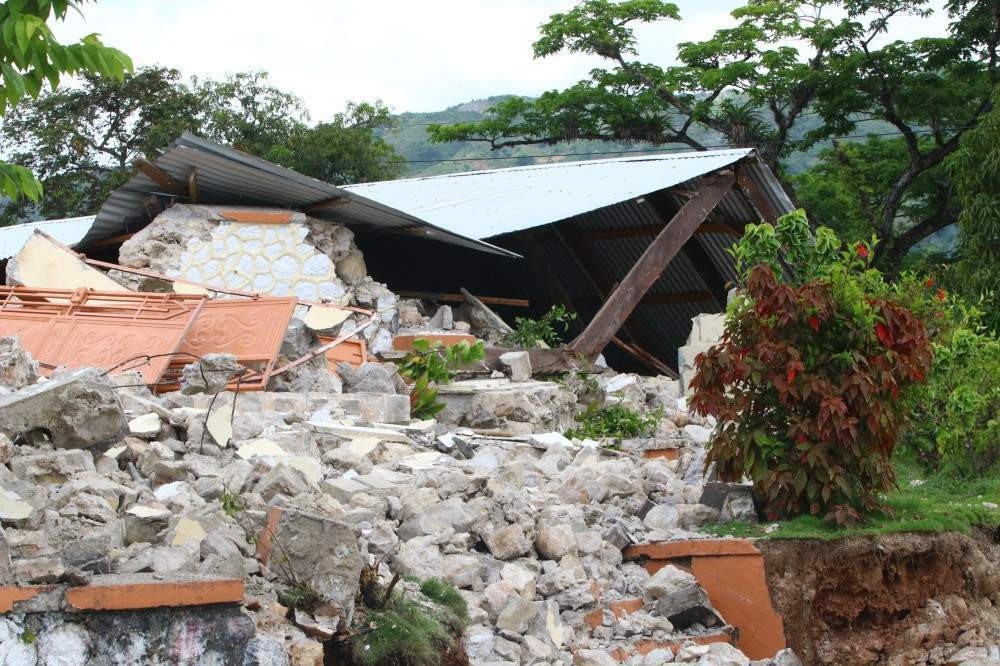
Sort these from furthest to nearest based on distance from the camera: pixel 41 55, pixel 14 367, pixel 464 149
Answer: pixel 464 149 < pixel 14 367 < pixel 41 55

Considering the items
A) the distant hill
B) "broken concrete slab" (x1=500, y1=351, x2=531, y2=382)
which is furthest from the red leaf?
the distant hill

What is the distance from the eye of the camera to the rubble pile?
506 cm

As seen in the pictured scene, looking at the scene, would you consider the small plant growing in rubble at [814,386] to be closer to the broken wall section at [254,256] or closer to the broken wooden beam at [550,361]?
the broken wooden beam at [550,361]

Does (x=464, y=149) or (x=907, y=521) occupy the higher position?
(x=464, y=149)

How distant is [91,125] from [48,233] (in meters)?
12.7

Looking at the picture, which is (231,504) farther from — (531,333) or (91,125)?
(91,125)

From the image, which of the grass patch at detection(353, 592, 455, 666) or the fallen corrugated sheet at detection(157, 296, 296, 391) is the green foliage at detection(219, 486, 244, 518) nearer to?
the grass patch at detection(353, 592, 455, 666)

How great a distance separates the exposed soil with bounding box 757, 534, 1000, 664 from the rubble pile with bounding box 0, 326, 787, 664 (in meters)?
0.48

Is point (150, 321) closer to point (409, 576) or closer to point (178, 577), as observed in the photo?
point (409, 576)

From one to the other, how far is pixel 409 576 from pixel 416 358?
496 centimetres

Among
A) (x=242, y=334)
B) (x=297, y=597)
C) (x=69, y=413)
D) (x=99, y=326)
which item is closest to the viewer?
(x=297, y=597)

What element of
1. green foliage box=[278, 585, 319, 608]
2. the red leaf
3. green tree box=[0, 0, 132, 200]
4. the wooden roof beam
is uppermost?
green tree box=[0, 0, 132, 200]

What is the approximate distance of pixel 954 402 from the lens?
922 cm

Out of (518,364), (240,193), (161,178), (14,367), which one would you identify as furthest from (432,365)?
(14,367)
